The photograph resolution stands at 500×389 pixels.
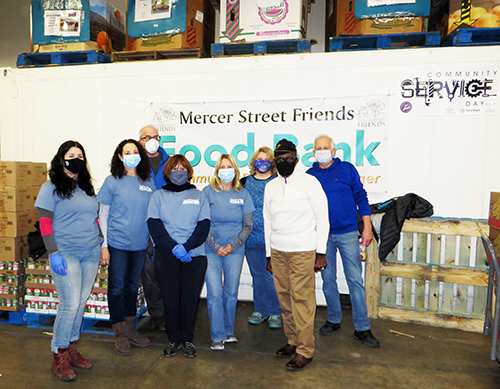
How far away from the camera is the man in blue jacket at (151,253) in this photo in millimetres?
3850

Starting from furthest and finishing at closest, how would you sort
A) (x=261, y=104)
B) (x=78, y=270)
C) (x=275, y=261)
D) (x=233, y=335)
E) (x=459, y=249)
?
(x=261, y=104) → (x=459, y=249) → (x=233, y=335) → (x=275, y=261) → (x=78, y=270)

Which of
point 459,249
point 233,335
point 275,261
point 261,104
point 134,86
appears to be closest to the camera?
point 275,261

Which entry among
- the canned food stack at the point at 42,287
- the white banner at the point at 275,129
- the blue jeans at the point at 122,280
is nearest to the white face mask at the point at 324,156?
the white banner at the point at 275,129

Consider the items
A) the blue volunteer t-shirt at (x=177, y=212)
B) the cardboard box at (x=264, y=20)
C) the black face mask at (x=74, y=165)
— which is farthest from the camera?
the cardboard box at (x=264, y=20)

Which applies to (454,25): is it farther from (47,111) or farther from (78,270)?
(47,111)

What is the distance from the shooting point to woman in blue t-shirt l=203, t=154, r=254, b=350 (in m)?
3.40

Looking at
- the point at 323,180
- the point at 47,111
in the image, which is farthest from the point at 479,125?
the point at 47,111

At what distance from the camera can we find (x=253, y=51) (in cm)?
477

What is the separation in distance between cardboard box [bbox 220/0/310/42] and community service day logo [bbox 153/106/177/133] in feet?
4.04

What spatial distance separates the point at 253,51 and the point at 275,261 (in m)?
3.00

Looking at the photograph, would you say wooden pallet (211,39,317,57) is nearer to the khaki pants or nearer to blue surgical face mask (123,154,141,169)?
blue surgical face mask (123,154,141,169)

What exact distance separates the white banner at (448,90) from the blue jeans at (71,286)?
13.0ft

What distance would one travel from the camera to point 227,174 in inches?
135

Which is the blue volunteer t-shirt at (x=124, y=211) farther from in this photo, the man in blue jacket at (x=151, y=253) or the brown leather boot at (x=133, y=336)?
the brown leather boot at (x=133, y=336)
